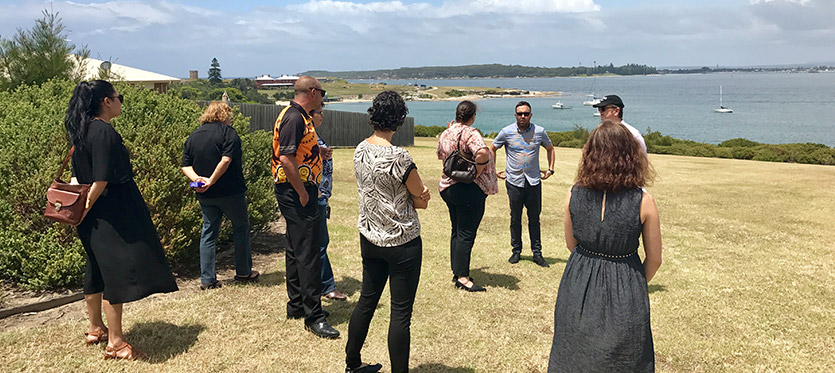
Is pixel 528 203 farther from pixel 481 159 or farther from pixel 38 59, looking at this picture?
pixel 38 59

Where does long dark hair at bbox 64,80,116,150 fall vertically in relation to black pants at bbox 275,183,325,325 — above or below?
above

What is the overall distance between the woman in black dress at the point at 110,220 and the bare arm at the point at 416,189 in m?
2.04

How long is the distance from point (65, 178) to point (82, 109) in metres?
2.45

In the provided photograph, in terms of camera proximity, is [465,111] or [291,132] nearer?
[291,132]

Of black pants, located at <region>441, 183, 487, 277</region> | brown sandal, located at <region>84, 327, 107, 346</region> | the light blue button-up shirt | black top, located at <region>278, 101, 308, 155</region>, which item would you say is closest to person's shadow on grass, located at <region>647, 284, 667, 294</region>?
the light blue button-up shirt

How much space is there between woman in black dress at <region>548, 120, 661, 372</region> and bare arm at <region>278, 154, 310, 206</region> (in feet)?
7.34

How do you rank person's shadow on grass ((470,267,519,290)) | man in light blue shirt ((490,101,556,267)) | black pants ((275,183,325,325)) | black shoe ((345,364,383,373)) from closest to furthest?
1. black shoe ((345,364,383,373))
2. black pants ((275,183,325,325))
3. person's shadow on grass ((470,267,519,290))
4. man in light blue shirt ((490,101,556,267))

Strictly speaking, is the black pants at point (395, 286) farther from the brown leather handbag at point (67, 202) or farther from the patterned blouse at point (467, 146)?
the patterned blouse at point (467, 146)

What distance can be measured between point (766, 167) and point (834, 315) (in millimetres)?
17816

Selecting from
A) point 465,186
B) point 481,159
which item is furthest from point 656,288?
point 481,159

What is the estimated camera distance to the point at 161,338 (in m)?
4.75

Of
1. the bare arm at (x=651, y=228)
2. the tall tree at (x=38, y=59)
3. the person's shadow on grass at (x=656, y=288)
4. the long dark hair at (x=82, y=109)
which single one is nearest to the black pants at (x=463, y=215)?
the person's shadow on grass at (x=656, y=288)

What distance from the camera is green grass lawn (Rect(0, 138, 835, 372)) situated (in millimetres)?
4527

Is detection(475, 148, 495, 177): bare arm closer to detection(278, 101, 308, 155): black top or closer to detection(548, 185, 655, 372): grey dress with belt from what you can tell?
detection(278, 101, 308, 155): black top
